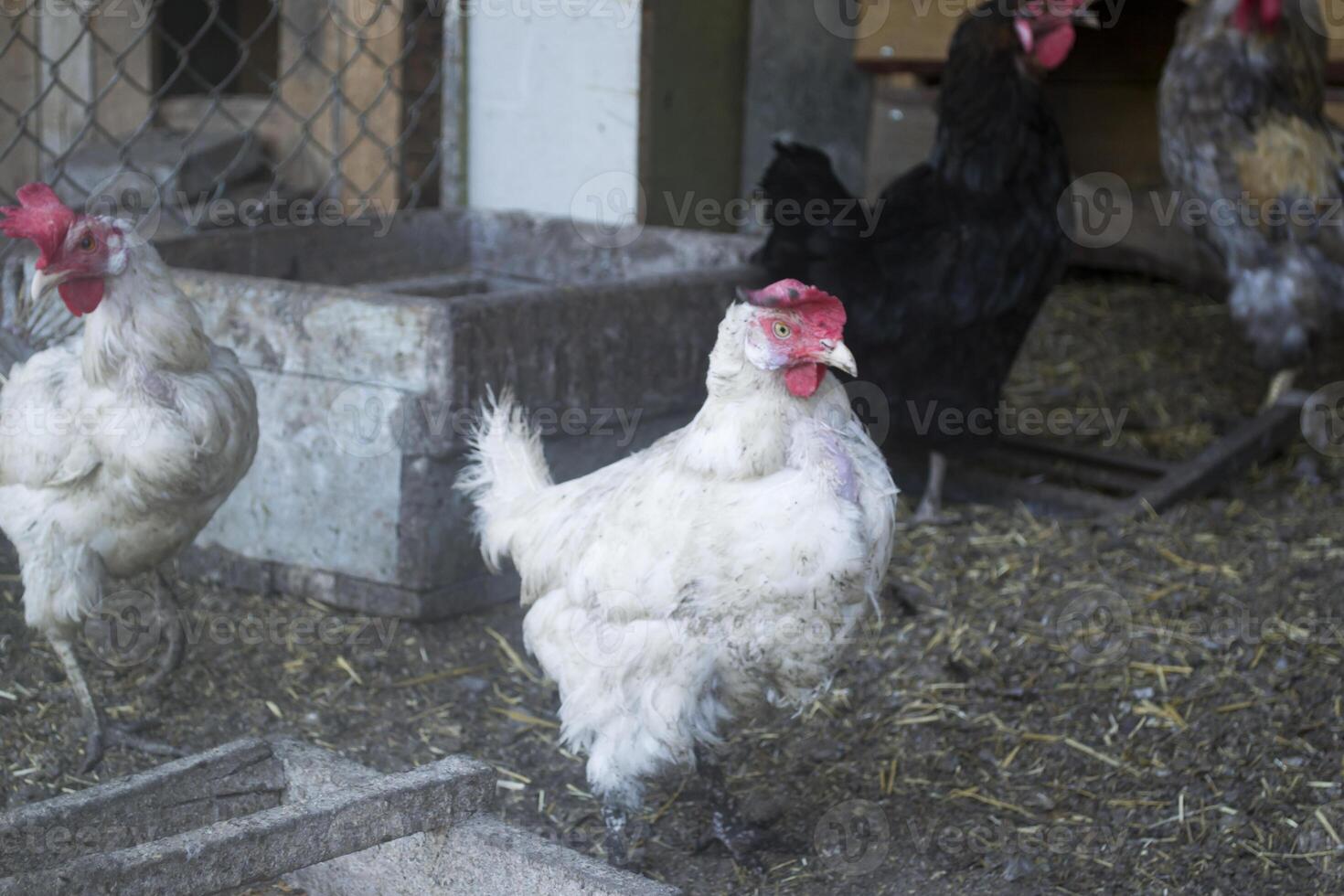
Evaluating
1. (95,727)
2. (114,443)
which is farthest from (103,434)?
(95,727)

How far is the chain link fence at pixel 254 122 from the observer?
5199 mm

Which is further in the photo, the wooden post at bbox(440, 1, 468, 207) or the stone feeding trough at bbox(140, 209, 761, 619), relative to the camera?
the wooden post at bbox(440, 1, 468, 207)

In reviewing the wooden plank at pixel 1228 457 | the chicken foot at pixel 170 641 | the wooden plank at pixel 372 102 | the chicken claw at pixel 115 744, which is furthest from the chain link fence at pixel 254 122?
the wooden plank at pixel 1228 457

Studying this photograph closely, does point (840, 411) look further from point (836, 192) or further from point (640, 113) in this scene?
point (640, 113)

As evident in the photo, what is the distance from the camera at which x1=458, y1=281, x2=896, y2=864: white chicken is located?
→ 227 centimetres

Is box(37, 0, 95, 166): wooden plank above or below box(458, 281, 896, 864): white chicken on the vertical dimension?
above

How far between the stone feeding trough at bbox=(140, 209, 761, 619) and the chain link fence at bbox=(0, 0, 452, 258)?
4.66 ft

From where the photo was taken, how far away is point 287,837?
1.93m

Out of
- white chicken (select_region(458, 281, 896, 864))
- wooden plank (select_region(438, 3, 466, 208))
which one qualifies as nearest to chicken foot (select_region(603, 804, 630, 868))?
white chicken (select_region(458, 281, 896, 864))

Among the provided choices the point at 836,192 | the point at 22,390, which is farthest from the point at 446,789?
the point at 836,192

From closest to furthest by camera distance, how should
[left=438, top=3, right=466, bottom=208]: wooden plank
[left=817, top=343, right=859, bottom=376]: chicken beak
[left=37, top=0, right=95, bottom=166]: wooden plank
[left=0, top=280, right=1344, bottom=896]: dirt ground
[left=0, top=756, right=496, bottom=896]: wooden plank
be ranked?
1. [left=0, top=756, right=496, bottom=896]: wooden plank
2. [left=817, top=343, right=859, bottom=376]: chicken beak
3. [left=0, top=280, right=1344, bottom=896]: dirt ground
4. [left=438, top=3, right=466, bottom=208]: wooden plank
5. [left=37, top=0, right=95, bottom=166]: wooden plank

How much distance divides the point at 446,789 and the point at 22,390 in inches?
57.0

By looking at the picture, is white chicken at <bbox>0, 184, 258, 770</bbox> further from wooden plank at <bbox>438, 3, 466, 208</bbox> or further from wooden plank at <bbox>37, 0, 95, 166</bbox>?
wooden plank at <bbox>37, 0, 95, 166</bbox>

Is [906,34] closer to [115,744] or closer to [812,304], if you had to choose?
[812,304]
